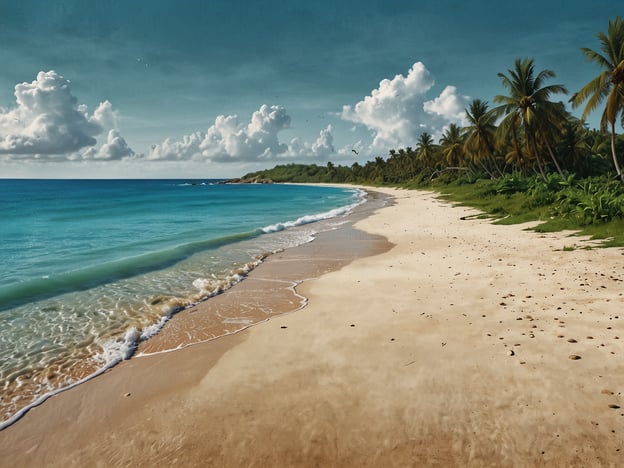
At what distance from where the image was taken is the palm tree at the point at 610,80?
67.1 feet

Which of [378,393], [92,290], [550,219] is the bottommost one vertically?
[92,290]

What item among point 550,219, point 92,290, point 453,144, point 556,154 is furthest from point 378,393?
point 453,144

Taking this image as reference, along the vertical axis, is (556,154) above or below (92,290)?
above

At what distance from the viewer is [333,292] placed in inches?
377

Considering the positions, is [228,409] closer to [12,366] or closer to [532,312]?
→ [12,366]

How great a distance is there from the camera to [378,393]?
4.70 meters

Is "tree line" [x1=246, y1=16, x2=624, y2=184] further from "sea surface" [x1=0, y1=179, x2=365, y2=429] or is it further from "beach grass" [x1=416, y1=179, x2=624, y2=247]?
"sea surface" [x1=0, y1=179, x2=365, y2=429]

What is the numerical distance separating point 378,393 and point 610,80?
27.0m

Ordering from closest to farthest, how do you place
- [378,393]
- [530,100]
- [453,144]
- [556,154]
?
[378,393] → [530,100] → [556,154] → [453,144]

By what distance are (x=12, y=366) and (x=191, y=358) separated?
3.41 m

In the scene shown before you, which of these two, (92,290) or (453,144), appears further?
(453,144)

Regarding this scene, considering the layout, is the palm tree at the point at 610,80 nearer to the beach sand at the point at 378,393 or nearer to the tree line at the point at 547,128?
the tree line at the point at 547,128

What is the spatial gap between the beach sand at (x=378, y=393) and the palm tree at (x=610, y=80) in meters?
18.8

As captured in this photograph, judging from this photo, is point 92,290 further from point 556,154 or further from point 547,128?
point 556,154
